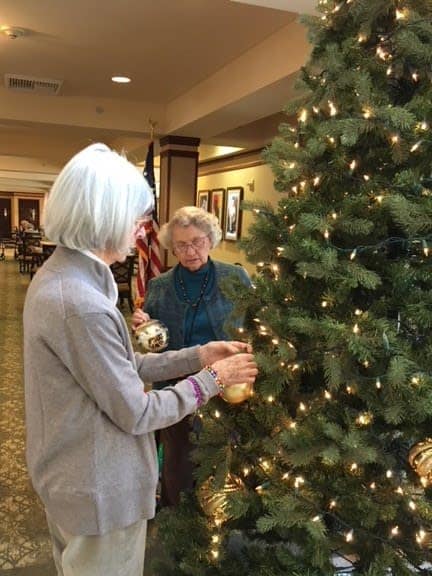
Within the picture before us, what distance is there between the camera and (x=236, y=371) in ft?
4.36

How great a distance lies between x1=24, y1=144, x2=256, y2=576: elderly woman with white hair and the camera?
1.10 metres

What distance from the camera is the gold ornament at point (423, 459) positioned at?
1127 mm

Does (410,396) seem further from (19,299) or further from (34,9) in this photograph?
(19,299)

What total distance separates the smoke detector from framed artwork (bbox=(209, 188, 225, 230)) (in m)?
5.03

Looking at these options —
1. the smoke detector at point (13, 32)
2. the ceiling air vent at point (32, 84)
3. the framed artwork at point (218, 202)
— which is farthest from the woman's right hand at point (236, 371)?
the framed artwork at point (218, 202)

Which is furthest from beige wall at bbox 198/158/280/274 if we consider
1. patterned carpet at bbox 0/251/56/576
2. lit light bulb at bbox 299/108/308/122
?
lit light bulb at bbox 299/108/308/122

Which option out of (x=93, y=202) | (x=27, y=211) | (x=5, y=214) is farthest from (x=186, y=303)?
(x=27, y=211)

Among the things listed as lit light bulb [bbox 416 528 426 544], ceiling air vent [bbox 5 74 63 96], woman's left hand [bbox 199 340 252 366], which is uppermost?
ceiling air vent [bbox 5 74 63 96]

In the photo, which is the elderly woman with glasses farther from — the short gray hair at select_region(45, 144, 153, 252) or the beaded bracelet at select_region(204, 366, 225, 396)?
the short gray hair at select_region(45, 144, 153, 252)

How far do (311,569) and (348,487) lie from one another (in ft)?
0.74

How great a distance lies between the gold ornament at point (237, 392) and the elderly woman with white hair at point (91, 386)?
51 mm

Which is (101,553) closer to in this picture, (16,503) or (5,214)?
(16,503)

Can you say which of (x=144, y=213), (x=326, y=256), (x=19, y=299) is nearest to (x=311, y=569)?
(x=326, y=256)

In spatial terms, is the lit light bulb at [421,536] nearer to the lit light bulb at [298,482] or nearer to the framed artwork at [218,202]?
the lit light bulb at [298,482]
